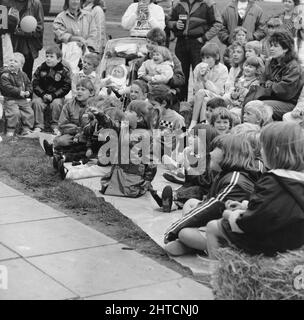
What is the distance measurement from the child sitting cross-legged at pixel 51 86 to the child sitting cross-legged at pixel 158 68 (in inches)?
49.0

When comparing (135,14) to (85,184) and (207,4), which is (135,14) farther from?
(85,184)

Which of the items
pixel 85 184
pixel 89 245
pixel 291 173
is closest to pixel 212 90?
pixel 85 184

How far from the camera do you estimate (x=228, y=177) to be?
5.52 m

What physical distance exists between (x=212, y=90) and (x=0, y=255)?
4.79m

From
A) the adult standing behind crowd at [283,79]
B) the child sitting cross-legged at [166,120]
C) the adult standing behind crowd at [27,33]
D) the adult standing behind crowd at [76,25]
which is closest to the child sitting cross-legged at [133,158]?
the child sitting cross-legged at [166,120]

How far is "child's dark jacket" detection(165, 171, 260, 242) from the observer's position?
17.9ft

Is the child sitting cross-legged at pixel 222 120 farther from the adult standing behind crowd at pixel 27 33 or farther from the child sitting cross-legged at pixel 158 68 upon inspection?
the adult standing behind crowd at pixel 27 33

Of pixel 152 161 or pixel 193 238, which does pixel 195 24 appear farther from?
pixel 193 238

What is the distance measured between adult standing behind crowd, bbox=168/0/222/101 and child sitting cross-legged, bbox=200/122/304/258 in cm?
658

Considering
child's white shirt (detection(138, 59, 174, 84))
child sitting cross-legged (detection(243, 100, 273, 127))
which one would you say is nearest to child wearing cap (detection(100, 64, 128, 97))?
child's white shirt (detection(138, 59, 174, 84))

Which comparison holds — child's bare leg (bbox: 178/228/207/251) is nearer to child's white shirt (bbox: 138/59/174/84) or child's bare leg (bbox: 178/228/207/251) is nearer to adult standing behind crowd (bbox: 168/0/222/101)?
child's white shirt (bbox: 138/59/174/84)

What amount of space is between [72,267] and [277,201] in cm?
170

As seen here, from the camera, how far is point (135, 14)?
11.4 m

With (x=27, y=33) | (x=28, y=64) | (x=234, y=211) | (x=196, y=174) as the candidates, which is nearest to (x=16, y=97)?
(x=27, y=33)
